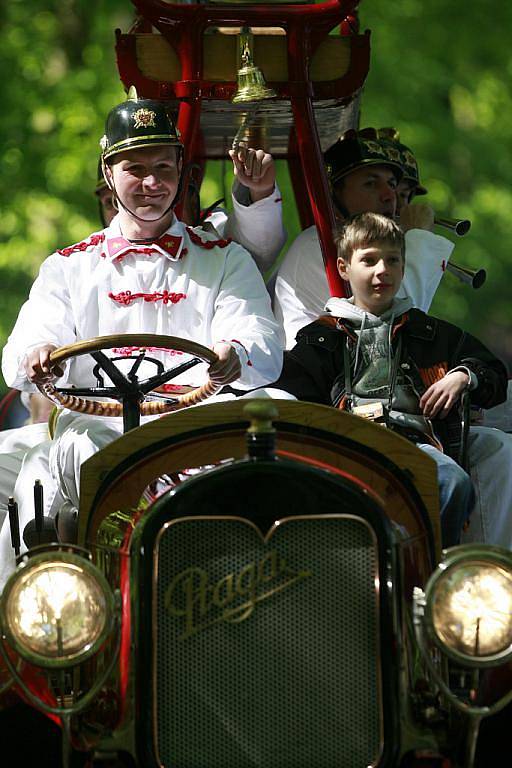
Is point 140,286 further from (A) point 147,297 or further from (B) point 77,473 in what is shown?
(B) point 77,473

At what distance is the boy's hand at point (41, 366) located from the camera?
12.0ft

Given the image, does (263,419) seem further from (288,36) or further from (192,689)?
(288,36)

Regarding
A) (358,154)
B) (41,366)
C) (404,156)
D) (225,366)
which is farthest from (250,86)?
(41,366)

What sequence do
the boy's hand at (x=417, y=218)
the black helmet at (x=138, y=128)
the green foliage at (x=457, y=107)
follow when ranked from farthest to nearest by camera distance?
the green foliage at (x=457, y=107), the boy's hand at (x=417, y=218), the black helmet at (x=138, y=128)

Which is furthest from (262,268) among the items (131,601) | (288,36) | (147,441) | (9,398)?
(131,601)

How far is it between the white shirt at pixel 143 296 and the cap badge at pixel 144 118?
0.46 meters

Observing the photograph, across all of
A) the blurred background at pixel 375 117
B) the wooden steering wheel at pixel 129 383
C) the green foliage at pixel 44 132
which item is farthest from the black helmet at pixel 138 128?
the green foliage at pixel 44 132

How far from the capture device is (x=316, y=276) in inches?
202

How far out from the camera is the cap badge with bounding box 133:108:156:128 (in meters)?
4.31

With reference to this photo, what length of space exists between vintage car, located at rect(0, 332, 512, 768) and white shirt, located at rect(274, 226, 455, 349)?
7.68ft

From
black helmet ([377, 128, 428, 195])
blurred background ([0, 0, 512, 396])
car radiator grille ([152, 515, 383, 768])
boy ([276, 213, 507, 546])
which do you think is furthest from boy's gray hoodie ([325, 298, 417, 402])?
blurred background ([0, 0, 512, 396])

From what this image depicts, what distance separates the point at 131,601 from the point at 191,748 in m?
0.35

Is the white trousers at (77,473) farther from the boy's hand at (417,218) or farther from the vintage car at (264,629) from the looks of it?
the boy's hand at (417,218)

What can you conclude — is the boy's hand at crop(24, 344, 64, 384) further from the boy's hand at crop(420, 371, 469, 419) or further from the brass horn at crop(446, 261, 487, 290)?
the brass horn at crop(446, 261, 487, 290)
